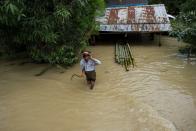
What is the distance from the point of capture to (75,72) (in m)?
10.3

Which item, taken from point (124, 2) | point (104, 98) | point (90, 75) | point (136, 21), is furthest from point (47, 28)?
point (124, 2)

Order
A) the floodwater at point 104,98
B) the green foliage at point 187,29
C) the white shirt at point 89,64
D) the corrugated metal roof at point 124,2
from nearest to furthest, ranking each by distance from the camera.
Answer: the floodwater at point 104,98 → the white shirt at point 89,64 → the green foliage at point 187,29 → the corrugated metal roof at point 124,2

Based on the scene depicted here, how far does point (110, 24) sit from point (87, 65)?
255 inches

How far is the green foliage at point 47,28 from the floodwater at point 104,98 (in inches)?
22.9

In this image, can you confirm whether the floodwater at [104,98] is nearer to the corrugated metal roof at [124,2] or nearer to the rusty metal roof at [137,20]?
the rusty metal roof at [137,20]

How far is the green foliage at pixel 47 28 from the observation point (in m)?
9.51

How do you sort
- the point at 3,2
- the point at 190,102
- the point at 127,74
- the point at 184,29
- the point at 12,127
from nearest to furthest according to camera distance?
the point at 12,127, the point at 190,102, the point at 3,2, the point at 127,74, the point at 184,29

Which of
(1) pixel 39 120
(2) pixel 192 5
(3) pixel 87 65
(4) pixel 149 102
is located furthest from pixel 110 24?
(1) pixel 39 120

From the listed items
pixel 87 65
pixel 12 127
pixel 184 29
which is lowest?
pixel 12 127

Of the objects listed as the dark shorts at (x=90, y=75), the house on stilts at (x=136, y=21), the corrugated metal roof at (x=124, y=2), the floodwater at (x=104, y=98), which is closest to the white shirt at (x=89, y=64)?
the dark shorts at (x=90, y=75)

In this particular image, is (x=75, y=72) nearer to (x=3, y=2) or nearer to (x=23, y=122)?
(x=3, y=2)

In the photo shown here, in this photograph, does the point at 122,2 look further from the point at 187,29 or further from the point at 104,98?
the point at 104,98

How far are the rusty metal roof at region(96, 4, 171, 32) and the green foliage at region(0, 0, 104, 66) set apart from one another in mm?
3180

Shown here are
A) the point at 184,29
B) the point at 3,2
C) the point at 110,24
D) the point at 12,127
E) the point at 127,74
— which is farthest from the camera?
the point at 110,24
